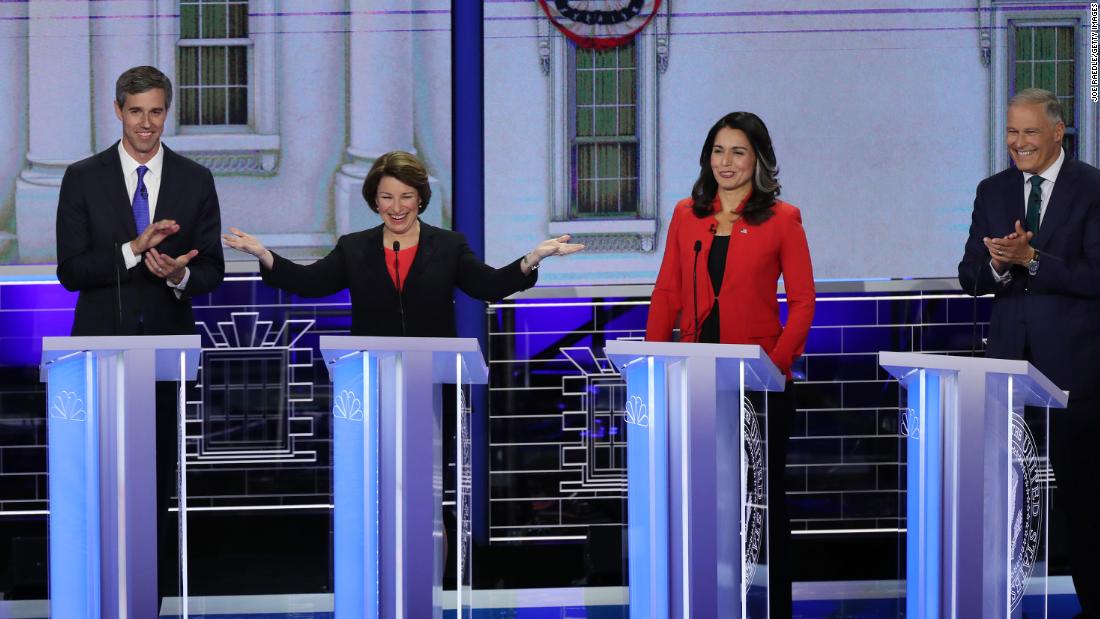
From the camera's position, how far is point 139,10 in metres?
5.73

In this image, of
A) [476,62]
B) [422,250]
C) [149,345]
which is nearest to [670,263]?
[422,250]

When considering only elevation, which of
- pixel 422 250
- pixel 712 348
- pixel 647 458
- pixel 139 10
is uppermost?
pixel 139 10

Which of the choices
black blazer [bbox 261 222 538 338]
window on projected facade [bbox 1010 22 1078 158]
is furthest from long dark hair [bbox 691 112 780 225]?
window on projected facade [bbox 1010 22 1078 158]

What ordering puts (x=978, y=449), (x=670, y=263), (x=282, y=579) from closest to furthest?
(x=978, y=449)
(x=670, y=263)
(x=282, y=579)

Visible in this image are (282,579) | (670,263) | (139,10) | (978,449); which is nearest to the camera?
(978,449)

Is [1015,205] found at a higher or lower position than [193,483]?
higher

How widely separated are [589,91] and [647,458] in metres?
2.73

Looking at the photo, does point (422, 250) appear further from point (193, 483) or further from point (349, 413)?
point (193, 483)

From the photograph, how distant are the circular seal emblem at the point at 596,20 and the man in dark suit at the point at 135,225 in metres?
1.98

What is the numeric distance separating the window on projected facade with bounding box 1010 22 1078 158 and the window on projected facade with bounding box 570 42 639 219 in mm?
1584

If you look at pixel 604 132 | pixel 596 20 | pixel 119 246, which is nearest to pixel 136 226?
pixel 119 246

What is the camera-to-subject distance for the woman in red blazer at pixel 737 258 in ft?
13.3

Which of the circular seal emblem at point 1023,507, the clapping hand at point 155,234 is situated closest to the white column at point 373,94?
the clapping hand at point 155,234
